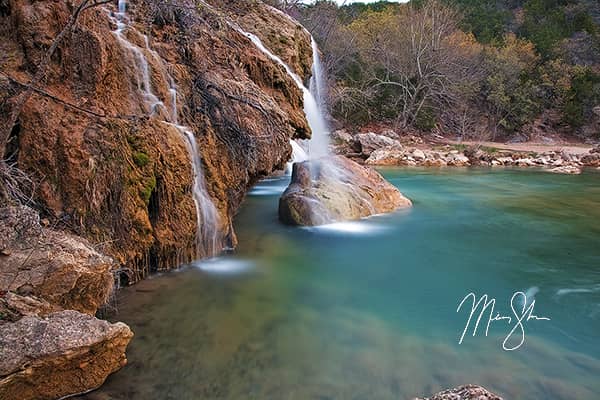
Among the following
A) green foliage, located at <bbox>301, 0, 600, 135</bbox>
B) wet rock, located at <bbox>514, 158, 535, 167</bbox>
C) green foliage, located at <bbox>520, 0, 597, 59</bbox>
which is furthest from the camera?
green foliage, located at <bbox>520, 0, 597, 59</bbox>

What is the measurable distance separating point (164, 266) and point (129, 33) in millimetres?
3067

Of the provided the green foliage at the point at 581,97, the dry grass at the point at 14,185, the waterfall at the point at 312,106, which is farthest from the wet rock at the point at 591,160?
the dry grass at the point at 14,185

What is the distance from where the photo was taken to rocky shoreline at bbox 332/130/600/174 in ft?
70.1

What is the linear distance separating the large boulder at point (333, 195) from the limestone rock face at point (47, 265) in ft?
14.8

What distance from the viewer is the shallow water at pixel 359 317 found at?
3295 millimetres

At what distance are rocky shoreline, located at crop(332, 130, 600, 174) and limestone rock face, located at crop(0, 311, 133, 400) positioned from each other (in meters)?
19.2

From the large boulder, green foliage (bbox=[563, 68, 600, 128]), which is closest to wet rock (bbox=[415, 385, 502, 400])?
the large boulder

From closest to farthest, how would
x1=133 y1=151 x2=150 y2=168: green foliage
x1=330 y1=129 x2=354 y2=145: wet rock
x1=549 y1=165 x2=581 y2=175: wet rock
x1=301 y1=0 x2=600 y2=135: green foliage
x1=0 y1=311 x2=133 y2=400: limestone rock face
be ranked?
x1=0 y1=311 x2=133 y2=400: limestone rock face → x1=133 y1=151 x2=150 y2=168: green foliage → x1=549 y1=165 x2=581 y2=175: wet rock → x1=330 y1=129 x2=354 y2=145: wet rock → x1=301 y1=0 x2=600 y2=135: green foliage

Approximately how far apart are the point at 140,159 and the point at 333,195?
4.53 metres

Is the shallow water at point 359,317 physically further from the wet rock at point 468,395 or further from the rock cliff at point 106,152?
the wet rock at point 468,395

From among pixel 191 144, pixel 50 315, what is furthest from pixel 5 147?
pixel 191 144

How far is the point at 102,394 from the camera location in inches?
117

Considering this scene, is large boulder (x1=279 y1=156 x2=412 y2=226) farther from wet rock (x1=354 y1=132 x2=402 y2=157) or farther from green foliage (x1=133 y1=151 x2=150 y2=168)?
Result: wet rock (x1=354 y1=132 x2=402 y2=157)

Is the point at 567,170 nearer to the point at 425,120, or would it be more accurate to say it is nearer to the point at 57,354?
the point at 425,120
